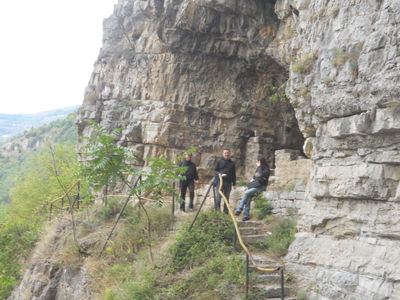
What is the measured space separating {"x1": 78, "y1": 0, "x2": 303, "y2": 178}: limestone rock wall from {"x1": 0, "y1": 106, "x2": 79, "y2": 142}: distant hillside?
5654 inches

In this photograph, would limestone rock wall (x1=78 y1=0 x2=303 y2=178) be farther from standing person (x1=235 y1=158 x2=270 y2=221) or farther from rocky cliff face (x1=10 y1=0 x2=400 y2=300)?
standing person (x1=235 y1=158 x2=270 y2=221)

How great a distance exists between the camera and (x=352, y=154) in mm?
6535

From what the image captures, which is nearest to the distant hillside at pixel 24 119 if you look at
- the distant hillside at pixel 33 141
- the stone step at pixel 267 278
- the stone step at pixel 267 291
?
the distant hillside at pixel 33 141

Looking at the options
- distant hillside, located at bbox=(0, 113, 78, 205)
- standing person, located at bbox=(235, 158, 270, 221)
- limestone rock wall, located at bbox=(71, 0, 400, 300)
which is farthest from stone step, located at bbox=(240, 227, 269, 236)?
distant hillside, located at bbox=(0, 113, 78, 205)

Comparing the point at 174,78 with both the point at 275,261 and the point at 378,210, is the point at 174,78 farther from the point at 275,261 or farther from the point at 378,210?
the point at 378,210

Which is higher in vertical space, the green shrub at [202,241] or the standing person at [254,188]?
the standing person at [254,188]

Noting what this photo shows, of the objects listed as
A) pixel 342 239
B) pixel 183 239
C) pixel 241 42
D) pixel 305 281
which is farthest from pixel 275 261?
pixel 241 42

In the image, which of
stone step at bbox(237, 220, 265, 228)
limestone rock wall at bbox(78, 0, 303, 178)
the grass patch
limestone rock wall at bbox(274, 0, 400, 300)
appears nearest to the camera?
limestone rock wall at bbox(274, 0, 400, 300)

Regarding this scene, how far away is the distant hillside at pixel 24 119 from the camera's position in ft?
505

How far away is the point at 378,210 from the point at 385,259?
2.44 feet

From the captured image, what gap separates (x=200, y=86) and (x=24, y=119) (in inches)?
6836

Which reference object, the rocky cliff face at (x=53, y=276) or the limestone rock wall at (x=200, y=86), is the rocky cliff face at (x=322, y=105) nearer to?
the limestone rock wall at (x=200, y=86)

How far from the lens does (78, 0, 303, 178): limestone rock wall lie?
A: 14.7 meters

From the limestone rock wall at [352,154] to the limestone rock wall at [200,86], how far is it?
7352 mm
